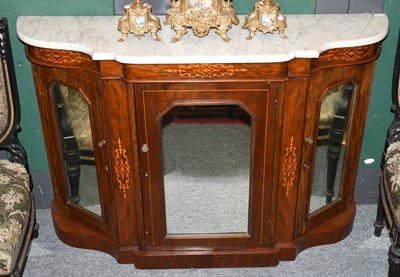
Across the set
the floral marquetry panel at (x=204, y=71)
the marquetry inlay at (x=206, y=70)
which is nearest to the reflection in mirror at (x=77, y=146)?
the floral marquetry panel at (x=204, y=71)

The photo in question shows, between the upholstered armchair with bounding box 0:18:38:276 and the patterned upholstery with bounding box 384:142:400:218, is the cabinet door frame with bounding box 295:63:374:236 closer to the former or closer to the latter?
the patterned upholstery with bounding box 384:142:400:218

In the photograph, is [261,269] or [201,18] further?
[261,269]

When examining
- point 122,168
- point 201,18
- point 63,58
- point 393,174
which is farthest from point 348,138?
point 63,58

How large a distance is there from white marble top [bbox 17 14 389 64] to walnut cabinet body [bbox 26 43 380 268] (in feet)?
0.16

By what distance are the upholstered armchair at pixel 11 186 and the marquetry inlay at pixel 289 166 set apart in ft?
4.06

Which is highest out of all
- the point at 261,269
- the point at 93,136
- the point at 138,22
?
the point at 138,22

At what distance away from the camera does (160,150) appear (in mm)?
2832

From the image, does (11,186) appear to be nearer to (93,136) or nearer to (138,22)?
(93,136)

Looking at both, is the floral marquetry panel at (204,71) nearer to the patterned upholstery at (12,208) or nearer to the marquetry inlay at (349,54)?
the marquetry inlay at (349,54)

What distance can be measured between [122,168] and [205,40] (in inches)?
28.7

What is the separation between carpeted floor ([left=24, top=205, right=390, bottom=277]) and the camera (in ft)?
10.4

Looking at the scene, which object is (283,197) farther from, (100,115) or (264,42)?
(100,115)

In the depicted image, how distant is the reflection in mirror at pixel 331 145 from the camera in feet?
9.52

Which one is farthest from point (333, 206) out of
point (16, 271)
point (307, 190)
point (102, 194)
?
point (16, 271)
